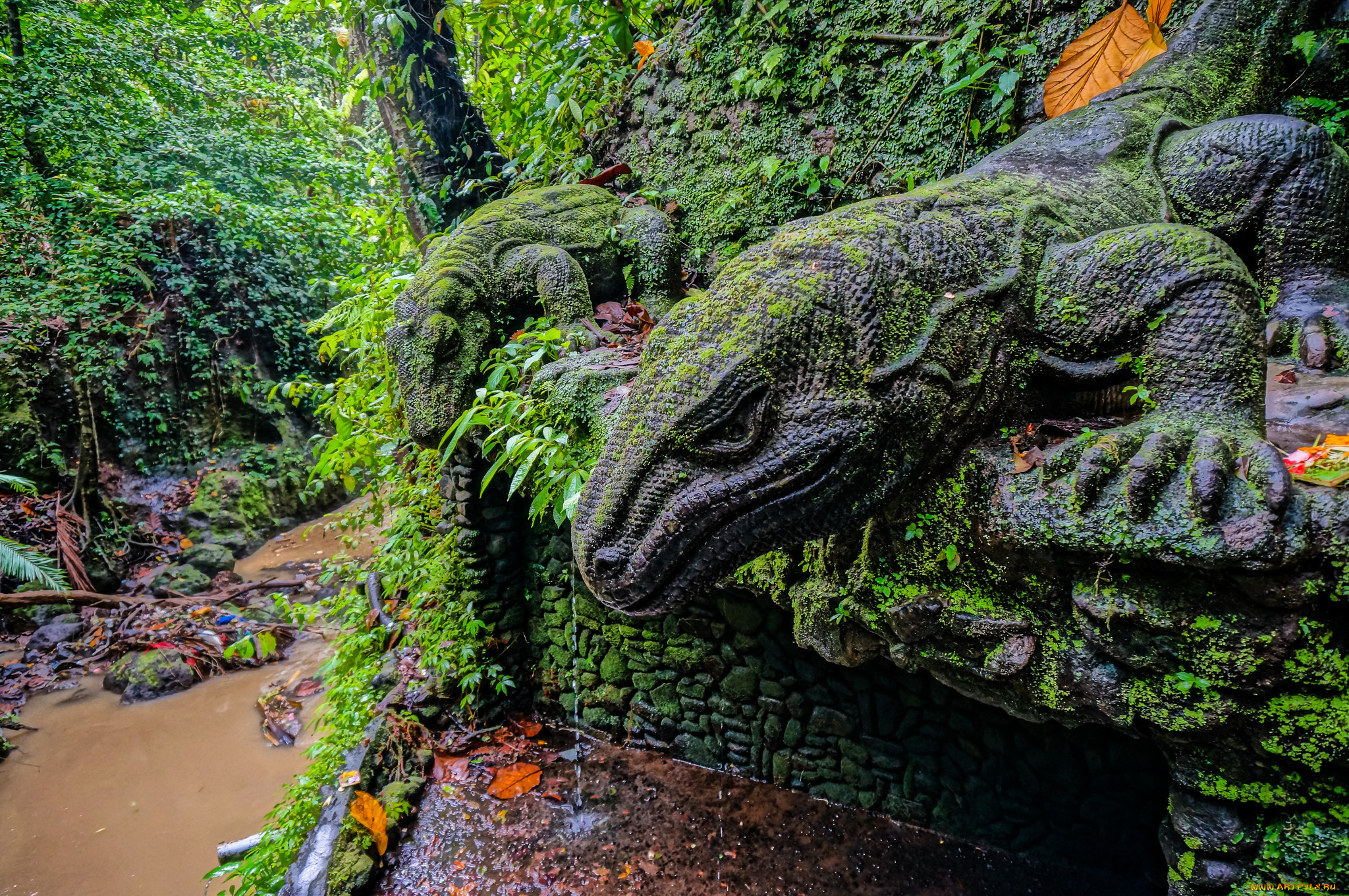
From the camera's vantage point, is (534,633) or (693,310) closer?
(693,310)

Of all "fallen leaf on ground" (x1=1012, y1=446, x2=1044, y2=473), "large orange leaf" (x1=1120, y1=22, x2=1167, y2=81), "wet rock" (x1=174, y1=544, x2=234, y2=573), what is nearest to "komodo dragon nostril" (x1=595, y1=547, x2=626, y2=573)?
"fallen leaf on ground" (x1=1012, y1=446, x2=1044, y2=473)

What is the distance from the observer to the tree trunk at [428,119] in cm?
530

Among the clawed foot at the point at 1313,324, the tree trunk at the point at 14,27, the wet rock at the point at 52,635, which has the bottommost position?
the wet rock at the point at 52,635

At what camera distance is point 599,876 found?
9.99ft

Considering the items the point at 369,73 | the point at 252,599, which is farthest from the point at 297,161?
the point at 252,599

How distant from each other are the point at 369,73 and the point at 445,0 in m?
1.06

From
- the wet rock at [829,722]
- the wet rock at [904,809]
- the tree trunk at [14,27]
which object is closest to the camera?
the wet rock at [904,809]

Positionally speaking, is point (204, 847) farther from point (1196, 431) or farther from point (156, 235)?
point (156, 235)

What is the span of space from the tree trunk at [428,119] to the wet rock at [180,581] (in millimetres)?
5489

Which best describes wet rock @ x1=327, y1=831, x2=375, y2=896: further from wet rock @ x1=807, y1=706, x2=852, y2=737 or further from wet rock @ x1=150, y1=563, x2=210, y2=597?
wet rock @ x1=150, y1=563, x2=210, y2=597

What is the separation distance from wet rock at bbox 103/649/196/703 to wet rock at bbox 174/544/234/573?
1877 mm

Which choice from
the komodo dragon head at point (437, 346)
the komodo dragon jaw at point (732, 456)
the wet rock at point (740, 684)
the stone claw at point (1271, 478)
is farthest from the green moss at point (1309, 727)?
the komodo dragon head at point (437, 346)

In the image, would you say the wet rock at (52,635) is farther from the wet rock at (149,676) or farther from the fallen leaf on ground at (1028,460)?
the fallen leaf on ground at (1028,460)

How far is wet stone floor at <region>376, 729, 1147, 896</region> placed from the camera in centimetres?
275
